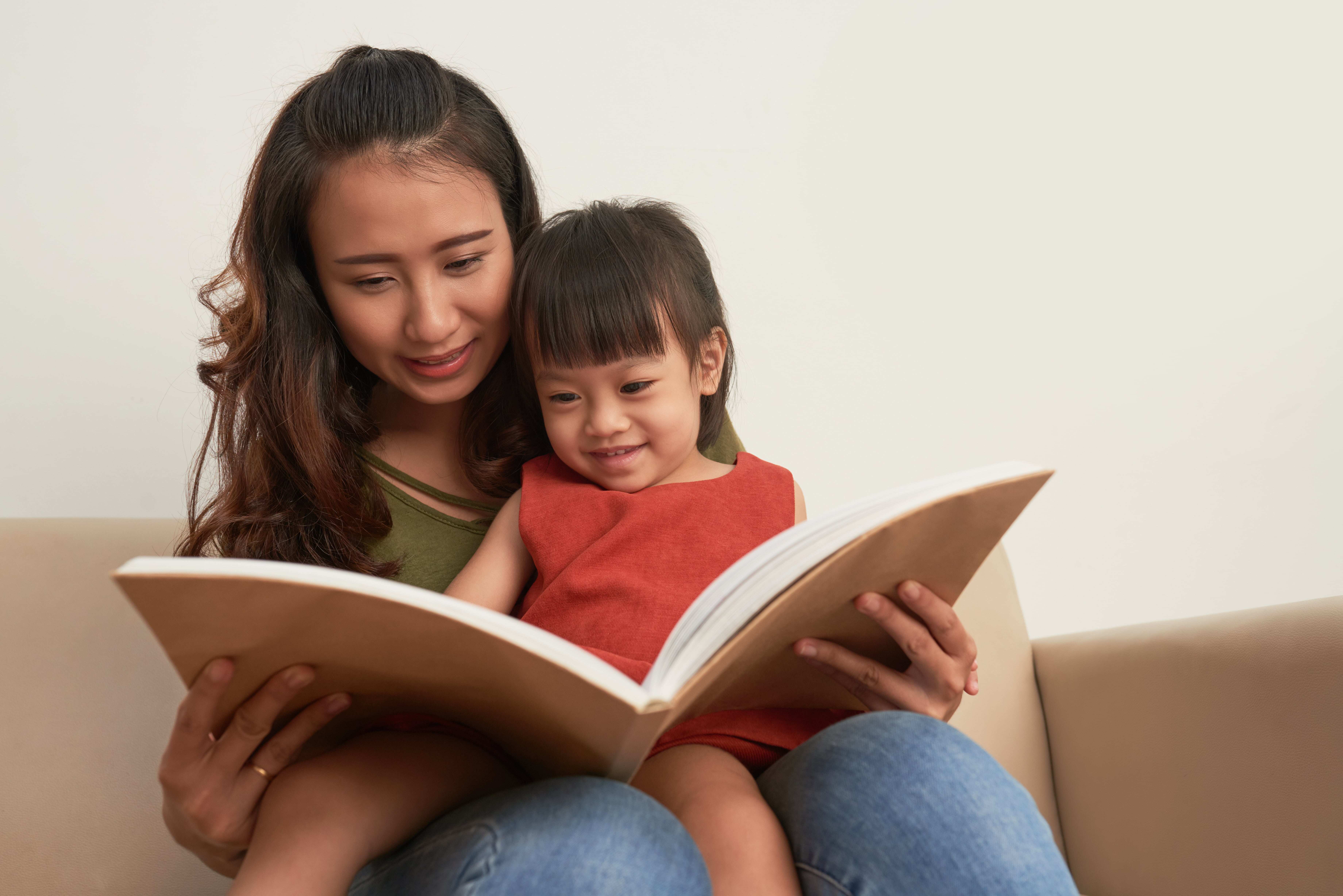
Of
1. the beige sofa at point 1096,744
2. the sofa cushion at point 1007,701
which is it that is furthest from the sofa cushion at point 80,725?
the sofa cushion at point 1007,701

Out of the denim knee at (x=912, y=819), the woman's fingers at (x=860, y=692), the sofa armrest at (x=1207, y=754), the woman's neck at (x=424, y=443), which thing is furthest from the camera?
the woman's neck at (x=424, y=443)

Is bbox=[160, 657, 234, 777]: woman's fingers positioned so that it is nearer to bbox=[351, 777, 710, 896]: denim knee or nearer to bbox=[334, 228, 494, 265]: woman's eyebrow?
bbox=[351, 777, 710, 896]: denim knee

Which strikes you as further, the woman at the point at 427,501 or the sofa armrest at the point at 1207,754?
the sofa armrest at the point at 1207,754

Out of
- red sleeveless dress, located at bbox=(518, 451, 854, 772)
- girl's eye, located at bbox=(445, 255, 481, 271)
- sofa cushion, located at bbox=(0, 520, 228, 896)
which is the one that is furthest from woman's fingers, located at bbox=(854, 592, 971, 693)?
sofa cushion, located at bbox=(0, 520, 228, 896)

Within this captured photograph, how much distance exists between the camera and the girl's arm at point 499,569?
1117 millimetres

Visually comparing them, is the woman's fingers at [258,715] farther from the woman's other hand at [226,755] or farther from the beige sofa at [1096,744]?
the beige sofa at [1096,744]

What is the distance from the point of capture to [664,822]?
72cm

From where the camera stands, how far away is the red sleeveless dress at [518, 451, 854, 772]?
992mm

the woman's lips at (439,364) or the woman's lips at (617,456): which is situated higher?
the woman's lips at (439,364)

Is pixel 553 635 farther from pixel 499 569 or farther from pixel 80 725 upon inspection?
pixel 80 725

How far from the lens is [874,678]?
0.95 m

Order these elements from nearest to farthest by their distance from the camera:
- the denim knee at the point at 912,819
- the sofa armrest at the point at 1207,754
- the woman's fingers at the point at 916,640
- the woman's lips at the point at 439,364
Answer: the denim knee at the point at 912,819 → the woman's fingers at the point at 916,640 → the sofa armrest at the point at 1207,754 → the woman's lips at the point at 439,364

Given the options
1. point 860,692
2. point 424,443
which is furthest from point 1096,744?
point 424,443

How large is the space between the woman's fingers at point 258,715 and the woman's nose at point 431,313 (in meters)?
0.47
